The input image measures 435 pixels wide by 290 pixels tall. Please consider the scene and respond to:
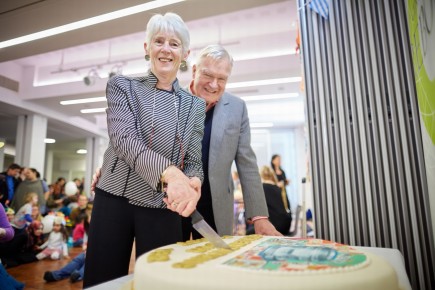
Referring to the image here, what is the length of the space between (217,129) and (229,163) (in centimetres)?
16

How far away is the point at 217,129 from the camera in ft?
4.40

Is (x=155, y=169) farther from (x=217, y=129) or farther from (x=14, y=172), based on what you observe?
(x=14, y=172)

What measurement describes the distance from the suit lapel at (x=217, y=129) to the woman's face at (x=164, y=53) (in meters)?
0.41

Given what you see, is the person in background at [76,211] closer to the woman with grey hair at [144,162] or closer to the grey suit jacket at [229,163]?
the grey suit jacket at [229,163]

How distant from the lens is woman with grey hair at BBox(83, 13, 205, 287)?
0.83 m

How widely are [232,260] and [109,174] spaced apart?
18.8 inches

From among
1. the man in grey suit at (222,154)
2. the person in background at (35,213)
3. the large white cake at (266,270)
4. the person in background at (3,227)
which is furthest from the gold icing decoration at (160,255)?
the person in background at (35,213)

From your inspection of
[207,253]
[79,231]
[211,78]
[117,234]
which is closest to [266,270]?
[207,253]

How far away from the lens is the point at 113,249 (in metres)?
0.87

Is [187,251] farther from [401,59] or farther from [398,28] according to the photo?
[398,28]

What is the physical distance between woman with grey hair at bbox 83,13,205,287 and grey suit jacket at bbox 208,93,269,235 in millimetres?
278

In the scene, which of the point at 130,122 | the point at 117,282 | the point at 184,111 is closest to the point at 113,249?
the point at 117,282

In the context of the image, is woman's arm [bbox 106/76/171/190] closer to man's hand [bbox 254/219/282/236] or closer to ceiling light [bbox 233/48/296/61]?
man's hand [bbox 254/219/282/236]

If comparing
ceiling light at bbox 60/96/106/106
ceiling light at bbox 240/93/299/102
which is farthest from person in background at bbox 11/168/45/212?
ceiling light at bbox 240/93/299/102
